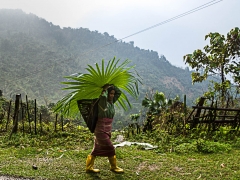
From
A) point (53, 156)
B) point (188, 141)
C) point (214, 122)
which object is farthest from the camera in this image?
point (214, 122)

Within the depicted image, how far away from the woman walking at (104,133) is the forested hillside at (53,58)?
20.7 m

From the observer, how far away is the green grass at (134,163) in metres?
4.11

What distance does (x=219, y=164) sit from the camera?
465 cm

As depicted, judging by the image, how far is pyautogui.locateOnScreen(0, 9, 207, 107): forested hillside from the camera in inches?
1158

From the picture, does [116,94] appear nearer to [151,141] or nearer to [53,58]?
[151,141]

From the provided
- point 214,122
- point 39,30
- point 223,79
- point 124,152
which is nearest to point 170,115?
point 214,122

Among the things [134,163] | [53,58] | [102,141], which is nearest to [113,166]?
[102,141]

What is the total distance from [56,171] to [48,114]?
39.1 ft

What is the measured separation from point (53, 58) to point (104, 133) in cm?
3507

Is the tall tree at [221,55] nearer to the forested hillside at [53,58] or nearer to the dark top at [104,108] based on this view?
the dark top at [104,108]

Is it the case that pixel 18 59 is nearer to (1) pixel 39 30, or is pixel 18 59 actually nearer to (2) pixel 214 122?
(1) pixel 39 30

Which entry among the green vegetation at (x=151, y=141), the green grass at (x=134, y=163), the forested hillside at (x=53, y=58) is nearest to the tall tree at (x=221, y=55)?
the green vegetation at (x=151, y=141)

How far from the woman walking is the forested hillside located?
67.9ft

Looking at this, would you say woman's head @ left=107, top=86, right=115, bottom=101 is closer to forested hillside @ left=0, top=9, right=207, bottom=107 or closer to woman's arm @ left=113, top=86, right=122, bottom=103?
woman's arm @ left=113, top=86, right=122, bottom=103
